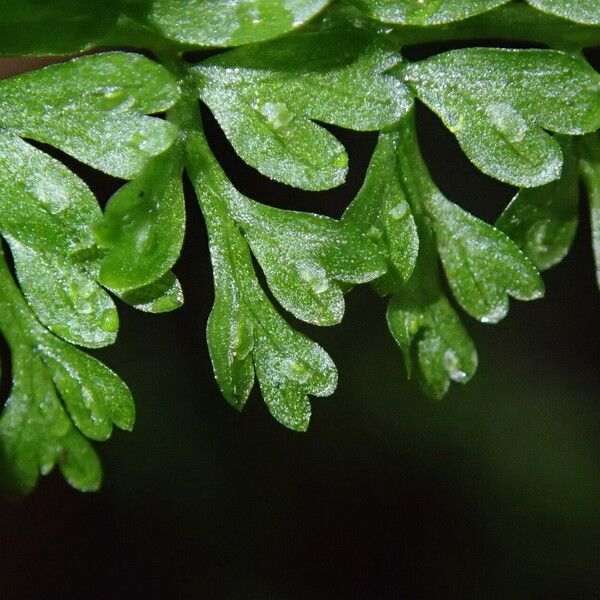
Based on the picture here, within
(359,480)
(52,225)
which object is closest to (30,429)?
(52,225)

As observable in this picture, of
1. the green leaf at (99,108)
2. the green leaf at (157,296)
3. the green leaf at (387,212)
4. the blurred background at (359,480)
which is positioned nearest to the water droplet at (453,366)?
the green leaf at (387,212)

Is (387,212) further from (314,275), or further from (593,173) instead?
(593,173)

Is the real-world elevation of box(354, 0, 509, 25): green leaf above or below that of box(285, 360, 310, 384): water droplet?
above

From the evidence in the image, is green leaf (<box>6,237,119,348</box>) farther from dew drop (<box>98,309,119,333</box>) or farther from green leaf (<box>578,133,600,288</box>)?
green leaf (<box>578,133,600,288</box>)

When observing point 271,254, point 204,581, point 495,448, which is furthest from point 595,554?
point 271,254

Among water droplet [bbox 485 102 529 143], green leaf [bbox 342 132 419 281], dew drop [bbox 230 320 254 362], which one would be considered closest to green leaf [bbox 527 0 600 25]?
water droplet [bbox 485 102 529 143]

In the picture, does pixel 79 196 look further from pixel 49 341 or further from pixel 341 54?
pixel 341 54

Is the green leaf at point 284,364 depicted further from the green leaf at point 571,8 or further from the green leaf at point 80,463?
the green leaf at point 571,8

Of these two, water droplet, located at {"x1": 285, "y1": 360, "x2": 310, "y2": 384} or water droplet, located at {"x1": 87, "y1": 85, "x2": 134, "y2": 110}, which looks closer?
water droplet, located at {"x1": 87, "y1": 85, "x2": 134, "y2": 110}
